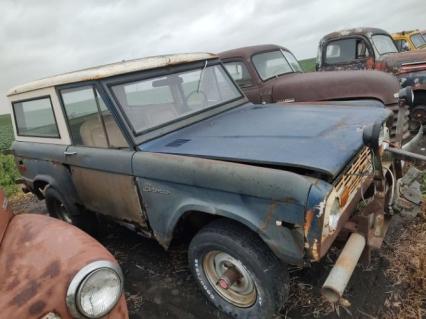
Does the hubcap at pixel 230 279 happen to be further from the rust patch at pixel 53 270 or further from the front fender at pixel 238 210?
the rust patch at pixel 53 270

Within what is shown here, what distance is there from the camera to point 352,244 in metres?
2.31

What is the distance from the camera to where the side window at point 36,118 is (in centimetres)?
375

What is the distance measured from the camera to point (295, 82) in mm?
5898

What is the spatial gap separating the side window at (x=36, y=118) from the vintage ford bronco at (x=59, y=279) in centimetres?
199

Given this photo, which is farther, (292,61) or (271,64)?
(292,61)

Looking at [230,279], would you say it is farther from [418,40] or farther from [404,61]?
[418,40]

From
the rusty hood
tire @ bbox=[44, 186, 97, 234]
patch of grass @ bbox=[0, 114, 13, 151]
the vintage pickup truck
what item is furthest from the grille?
patch of grass @ bbox=[0, 114, 13, 151]

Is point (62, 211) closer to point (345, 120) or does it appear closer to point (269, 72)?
point (345, 120)

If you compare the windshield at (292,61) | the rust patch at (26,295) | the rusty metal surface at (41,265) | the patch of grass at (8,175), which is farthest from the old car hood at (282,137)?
the patch of grass at (8,175)

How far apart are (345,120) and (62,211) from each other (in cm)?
344

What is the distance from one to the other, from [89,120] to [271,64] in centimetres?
410

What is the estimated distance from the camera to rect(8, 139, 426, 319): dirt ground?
2674 mm

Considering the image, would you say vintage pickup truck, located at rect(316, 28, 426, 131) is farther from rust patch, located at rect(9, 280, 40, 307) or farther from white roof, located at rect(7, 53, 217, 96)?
rust patch, located at rect(9, 280, 40, 307)

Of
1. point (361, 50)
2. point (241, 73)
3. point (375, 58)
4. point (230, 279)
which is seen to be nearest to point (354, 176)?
point (230, 279)
